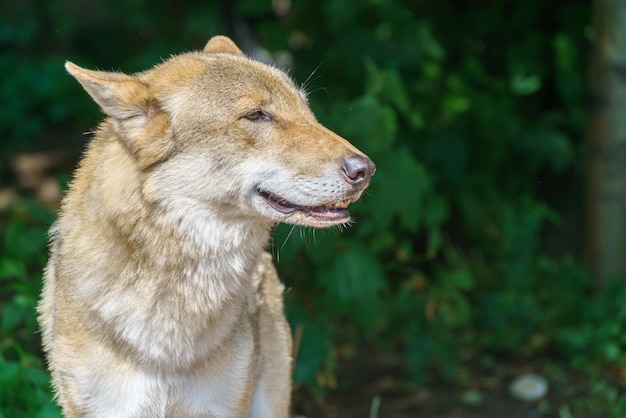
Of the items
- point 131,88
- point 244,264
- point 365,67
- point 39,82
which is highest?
point 39,82

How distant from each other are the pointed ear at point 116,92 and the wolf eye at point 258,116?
0.37 metres

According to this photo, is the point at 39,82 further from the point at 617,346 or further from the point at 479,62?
the point at 617,346

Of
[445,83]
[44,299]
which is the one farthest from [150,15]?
[44,299]

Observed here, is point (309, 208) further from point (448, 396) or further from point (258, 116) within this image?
point (448, 396)

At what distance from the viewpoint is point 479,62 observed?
673 centimetres

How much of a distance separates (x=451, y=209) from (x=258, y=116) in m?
3.88

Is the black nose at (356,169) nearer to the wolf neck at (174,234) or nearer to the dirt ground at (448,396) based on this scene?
the wolf neck at (174,234)

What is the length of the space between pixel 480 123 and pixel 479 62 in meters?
0.56

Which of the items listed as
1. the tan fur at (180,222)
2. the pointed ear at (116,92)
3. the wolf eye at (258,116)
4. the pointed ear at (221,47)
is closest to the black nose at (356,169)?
the tan fur at (180,222)

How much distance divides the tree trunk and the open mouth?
3.13 metres

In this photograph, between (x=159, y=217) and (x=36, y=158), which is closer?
(x=159, y=217)

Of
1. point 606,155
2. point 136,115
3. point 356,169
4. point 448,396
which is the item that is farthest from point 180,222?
point 606,155

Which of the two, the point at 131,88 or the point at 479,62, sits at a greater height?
the point at 479,62

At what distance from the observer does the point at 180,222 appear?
11.2 feet
